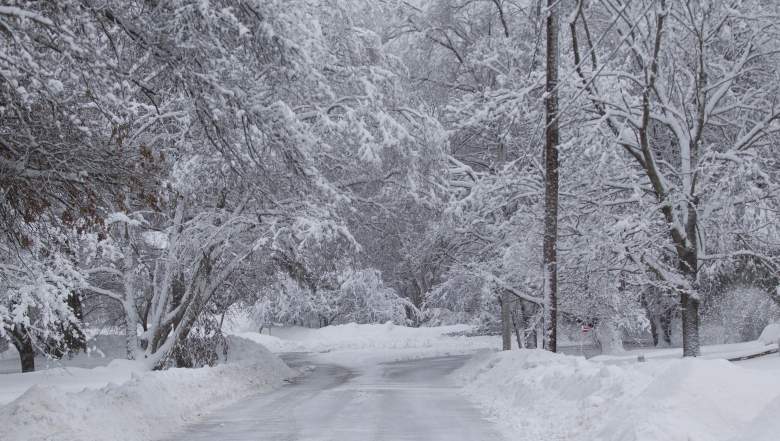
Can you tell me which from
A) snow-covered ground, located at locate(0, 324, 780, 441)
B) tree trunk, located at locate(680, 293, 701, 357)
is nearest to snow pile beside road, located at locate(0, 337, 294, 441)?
snow-covered ground, located at locate(0, 324, 780, 441)

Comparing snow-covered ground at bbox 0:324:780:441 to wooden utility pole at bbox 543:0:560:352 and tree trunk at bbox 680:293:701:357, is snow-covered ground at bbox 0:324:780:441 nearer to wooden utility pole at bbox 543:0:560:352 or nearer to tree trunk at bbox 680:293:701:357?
tree trunk at bbox 680:293:701:357

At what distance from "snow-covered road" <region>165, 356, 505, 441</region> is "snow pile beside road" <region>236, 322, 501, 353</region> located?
24883 mm

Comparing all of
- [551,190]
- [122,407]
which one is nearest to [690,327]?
[551,190]

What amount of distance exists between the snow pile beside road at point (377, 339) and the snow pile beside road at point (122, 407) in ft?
90.7

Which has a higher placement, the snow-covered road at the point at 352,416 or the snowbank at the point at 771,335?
the snowbank at the point at 771,335

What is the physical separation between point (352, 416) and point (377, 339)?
35.8m

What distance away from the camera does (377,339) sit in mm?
48812

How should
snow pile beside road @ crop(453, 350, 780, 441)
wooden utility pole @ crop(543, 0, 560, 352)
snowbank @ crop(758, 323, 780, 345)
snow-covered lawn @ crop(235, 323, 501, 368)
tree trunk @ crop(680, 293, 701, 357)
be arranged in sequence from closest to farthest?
1. snow pile beside road @ crop(453, 350, 780, 441)
2. tree trunk @ crop(680, 293, 701, 357)
3. wooden utility pole @ crop(543, 0, 560, 352)
4. snowbank @ crop(758, 323, 780, 345)
5. snow-covered lawn @ crop(235, 323, 501, 368)

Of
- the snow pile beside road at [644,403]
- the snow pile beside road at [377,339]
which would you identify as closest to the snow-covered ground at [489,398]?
the snow pile beside road at [644,403]

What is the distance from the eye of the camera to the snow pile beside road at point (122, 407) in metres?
10.0

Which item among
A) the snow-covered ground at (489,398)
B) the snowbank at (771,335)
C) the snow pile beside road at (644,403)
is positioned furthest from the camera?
the snowbank at (771,335)

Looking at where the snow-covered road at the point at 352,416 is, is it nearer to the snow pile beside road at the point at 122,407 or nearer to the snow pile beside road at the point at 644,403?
the snow pile beside road at the point at 122,407

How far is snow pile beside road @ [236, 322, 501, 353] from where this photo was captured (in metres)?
47.0

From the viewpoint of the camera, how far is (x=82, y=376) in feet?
58.8
